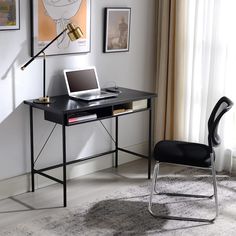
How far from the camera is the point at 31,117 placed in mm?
3742

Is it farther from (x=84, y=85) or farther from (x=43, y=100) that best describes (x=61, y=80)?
(x=43, y=100)

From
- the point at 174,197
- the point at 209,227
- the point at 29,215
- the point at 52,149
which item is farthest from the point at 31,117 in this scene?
the point at 209,227

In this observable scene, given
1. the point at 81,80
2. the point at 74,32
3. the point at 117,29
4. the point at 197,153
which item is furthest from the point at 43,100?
the point at 197,153

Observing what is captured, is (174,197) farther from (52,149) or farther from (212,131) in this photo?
(52,149)

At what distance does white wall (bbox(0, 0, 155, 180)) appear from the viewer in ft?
11.9

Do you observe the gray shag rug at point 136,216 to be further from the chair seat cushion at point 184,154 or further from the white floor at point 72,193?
the chair seat cushion at point 184,154

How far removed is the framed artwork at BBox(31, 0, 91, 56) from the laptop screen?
0.17 metres

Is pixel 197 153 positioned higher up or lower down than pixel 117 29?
lower down

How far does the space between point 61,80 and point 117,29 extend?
0.69 meters

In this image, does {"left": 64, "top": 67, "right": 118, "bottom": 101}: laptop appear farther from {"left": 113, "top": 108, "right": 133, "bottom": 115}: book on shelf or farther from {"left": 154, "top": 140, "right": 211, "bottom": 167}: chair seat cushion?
{"left": 154, "top": 140, "right": 211, "bottom": 167}: chair seat cushion

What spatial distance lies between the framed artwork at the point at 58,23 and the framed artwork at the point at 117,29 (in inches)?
8.1

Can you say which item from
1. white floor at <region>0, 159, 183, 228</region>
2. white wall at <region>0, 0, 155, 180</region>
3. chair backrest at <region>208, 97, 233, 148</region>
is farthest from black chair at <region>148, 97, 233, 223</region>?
white wall at <region>0, 0, 155, 180</region>

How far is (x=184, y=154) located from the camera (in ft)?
11.3

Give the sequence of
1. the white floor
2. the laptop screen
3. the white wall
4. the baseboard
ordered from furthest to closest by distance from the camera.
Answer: the laptop screen → the baseboard → the white wall → the white floor
